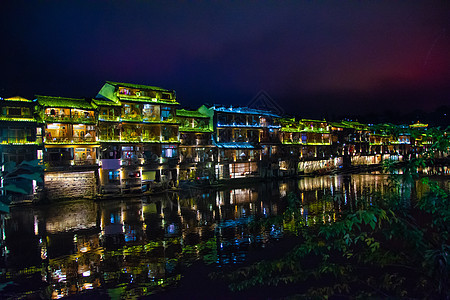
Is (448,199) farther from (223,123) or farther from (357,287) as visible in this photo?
(223,123)

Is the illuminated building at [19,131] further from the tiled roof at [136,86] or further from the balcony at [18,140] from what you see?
the tiled roof at [136,86]

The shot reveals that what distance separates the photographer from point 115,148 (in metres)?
42.8

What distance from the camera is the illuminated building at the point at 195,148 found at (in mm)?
50562

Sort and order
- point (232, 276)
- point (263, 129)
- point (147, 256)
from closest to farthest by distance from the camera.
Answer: point (232, 276)
point (147, 256)
point (263, 129)

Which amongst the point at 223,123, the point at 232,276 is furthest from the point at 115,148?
the point at 232,276

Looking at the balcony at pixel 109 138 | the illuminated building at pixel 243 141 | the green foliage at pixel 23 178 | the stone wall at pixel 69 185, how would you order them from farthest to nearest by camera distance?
the illuminated building at pixel 243 141 → the balcony at pixel 109 138 → the stone wall at pixel 69 185 → the green foliage at pixel 23 178

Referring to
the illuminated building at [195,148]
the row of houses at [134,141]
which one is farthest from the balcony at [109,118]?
the illuminated building at [195,148]

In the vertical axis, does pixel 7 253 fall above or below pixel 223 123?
below

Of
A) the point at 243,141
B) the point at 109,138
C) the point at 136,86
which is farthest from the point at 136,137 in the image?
the point at 243,141

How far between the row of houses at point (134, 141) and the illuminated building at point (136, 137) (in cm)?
14

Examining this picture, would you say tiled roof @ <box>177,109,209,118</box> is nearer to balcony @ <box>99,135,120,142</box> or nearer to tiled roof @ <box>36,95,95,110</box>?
balcony @ <box>99,135,120,142</box>

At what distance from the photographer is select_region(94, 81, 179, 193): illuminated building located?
42031 mm

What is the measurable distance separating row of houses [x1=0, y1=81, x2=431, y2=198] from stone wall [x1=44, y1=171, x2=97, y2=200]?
0.11 meters

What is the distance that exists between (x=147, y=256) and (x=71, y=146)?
28.7m
